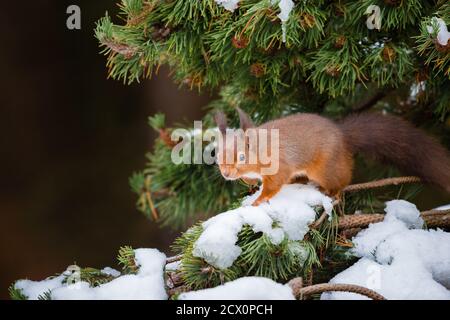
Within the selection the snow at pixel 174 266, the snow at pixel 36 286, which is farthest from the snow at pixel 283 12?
the snow at pixel 36 286

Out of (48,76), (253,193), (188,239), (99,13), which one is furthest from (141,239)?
(188,239)

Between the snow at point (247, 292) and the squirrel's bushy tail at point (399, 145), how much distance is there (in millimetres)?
567

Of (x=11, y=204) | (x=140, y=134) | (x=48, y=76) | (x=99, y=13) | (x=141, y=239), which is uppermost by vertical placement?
(x=99, y=13)

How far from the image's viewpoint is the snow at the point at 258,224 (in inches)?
37.6

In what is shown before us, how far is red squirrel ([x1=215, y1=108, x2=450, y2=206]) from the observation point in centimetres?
126

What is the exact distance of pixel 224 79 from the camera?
1409mm

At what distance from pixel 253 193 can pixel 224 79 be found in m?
0.31

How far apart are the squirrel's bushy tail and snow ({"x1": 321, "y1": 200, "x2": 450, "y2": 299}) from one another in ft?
0.57

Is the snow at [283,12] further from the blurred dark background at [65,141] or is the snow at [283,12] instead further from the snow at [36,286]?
the blurred dark background at [65,141]

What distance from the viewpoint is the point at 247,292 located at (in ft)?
2.74

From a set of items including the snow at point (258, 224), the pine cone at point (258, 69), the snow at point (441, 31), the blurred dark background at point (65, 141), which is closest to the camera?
the snow at point (258, 224)

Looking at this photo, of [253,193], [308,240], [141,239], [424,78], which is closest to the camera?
[308,240]

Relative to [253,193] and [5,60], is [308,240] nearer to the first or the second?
[253,193]
